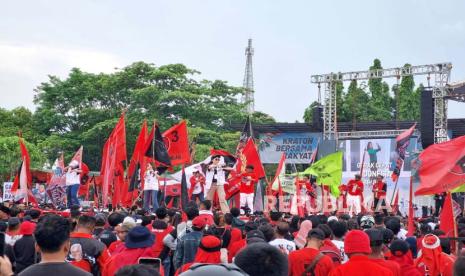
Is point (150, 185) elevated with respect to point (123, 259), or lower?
elevated

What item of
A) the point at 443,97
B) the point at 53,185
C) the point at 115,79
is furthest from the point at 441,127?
the point at 115,79

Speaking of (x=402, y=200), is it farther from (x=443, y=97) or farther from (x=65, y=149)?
(x=65, y=149)

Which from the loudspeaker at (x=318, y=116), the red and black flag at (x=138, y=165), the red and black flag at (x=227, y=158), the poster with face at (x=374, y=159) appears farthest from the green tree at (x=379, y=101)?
the red and black flag at (x=138, y=165)

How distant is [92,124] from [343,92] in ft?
62.0

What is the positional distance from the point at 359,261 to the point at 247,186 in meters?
15.3

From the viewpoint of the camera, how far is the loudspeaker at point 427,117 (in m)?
32.9

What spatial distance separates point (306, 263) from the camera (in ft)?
22.9

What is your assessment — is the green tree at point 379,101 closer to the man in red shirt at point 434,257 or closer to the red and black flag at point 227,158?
the red and black flag at point 227,158

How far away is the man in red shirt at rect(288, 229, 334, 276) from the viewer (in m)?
6.92

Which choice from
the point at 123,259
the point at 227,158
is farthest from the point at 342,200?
the point at 123,259

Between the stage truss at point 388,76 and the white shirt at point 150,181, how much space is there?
17.1 m

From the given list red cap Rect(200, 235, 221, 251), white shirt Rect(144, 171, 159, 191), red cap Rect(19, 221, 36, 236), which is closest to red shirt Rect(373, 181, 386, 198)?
white shirt Rect(144, 171, 159, 191)

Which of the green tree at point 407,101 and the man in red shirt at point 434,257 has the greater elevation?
the green tree at point 407,101

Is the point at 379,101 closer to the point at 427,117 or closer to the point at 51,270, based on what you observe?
the point at 427,117
